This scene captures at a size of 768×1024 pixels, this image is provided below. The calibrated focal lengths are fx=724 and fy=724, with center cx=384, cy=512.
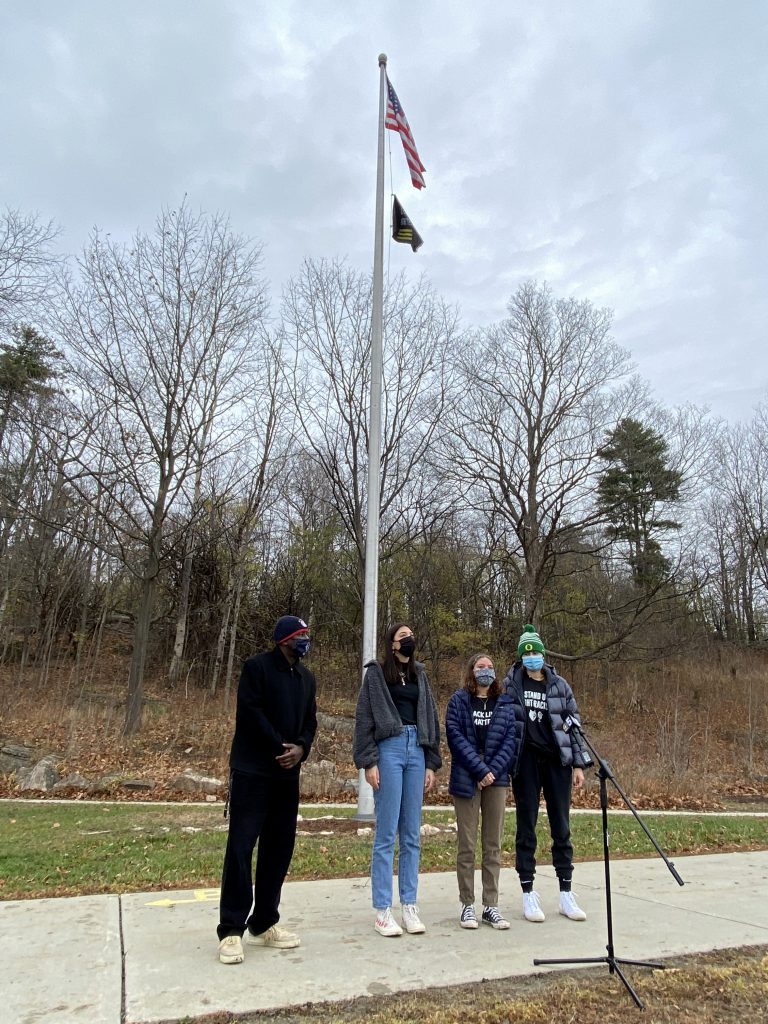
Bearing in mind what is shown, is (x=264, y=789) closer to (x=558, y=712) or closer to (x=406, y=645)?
(x=406, y=645)

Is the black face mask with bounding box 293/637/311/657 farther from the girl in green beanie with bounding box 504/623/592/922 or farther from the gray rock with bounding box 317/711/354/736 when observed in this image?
the gray rock with bounding box 317/711/354/736

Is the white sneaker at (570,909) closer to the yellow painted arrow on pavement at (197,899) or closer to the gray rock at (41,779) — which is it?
the yellow painted arrow on pavement at (197,899)

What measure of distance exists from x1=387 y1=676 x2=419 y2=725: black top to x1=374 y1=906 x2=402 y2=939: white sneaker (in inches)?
45.5

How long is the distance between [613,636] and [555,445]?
827 cm

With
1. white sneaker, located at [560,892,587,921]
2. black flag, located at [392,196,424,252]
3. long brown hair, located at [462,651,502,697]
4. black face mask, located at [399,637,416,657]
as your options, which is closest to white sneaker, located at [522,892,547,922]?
white sneaker, located at [560,892,587,921]

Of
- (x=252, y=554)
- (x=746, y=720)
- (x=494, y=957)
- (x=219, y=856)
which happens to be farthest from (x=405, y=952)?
(x=746, y=720)

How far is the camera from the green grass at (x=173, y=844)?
6.23m

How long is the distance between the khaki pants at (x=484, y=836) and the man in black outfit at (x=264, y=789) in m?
1.21

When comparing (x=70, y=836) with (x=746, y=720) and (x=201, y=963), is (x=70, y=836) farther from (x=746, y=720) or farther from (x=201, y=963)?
(x=746, y=720)

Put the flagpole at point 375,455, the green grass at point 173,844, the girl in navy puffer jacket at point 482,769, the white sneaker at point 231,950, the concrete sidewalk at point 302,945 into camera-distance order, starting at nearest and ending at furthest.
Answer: the concrete sidewalk at point 302,945, the white sneaker at point 231,950, the girl in navy puffer jacket at point 482,769, the green grass at point 173,844, the flagpole at point 375,455

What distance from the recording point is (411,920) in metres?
4.56

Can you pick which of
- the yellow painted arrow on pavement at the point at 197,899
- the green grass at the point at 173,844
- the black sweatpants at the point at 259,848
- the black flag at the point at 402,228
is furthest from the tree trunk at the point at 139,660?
the black sweatpants at the point at 259,848

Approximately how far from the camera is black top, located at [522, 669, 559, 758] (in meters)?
5.21

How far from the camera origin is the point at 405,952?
13.7ft
